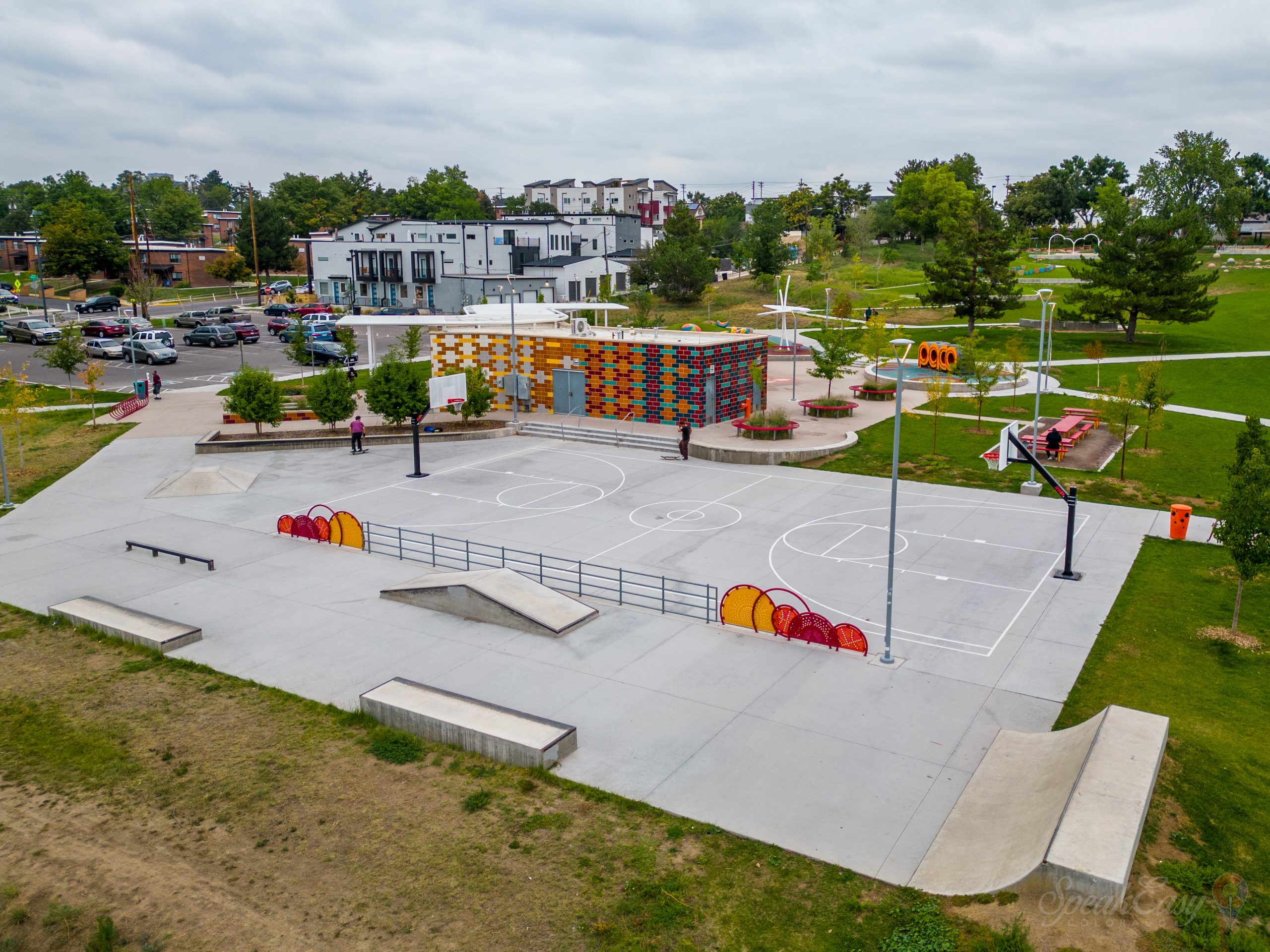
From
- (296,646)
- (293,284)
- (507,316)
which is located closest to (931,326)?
(507,316)

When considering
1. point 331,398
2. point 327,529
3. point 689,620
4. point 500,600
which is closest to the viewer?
point 500,600

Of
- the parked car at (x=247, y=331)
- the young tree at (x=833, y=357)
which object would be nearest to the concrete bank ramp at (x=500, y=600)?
the young tree at (x=833, y=357)

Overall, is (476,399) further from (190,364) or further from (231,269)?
(231,269)

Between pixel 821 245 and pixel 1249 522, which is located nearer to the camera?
pixel 1249 522

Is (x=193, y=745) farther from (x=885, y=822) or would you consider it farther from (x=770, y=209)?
(x=770, y=209)

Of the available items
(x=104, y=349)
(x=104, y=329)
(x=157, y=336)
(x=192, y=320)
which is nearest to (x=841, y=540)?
(x=157, y=336)

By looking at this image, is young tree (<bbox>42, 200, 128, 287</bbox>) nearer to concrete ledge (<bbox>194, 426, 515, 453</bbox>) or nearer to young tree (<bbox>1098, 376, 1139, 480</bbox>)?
concrete ledge (<bbox>194, 426, 515, 453</bbox>)
